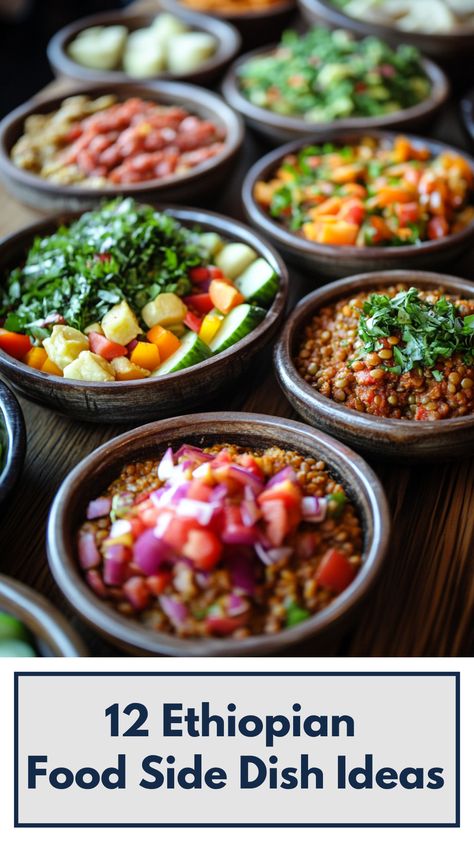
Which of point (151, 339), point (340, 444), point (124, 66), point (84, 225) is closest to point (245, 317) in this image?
point (151, 339)

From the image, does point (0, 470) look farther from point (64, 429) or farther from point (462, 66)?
point (462, 66)

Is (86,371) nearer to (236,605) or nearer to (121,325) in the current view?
(121,325)

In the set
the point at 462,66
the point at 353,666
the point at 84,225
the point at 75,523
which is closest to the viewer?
the point at 353,666

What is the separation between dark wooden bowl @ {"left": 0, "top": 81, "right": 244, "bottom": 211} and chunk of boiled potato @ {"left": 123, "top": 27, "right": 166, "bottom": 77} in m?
0.48

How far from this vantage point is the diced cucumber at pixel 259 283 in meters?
2.69

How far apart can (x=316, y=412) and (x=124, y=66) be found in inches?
121

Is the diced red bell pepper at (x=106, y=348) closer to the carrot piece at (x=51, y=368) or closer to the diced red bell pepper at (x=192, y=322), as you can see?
the carrot piece at (x=51, y=368)

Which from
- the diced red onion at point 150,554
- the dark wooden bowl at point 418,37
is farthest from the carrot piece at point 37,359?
the dark wooden bowl at point 418,37

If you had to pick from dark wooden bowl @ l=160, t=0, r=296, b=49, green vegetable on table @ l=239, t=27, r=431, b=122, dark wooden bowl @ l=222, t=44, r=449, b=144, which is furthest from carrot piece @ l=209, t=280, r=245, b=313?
dark wooden bowl @ l=160, t=0, r=296, b=49

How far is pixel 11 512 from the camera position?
7.66 feet

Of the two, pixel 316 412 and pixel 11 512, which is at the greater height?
pixel 316 412

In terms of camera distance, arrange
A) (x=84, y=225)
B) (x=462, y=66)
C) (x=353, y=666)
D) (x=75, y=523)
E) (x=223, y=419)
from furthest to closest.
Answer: (x=462, y=66) → (x=84, y=225) → (x=223, y=419) → (x=75, y=523) → (x=353, y=666)

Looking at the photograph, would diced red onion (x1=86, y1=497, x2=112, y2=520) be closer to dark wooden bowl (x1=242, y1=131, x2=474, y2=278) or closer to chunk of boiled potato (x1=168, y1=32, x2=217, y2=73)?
dark wooden bowl (x1=242, y1=131, x2=474, y2=278)

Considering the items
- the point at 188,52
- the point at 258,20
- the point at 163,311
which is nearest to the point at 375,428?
the point at 163,311
